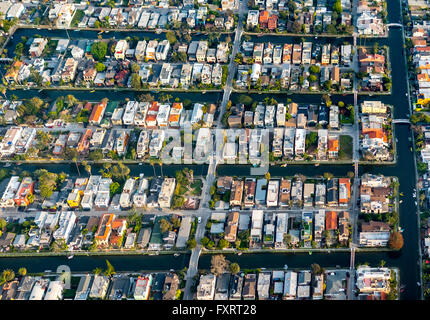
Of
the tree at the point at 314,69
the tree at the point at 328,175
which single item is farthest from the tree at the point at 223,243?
the tree at the point at 314,69

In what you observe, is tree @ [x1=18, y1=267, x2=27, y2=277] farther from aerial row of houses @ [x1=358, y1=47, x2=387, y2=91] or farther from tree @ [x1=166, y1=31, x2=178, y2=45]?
aerial row of houses @ [x1=358, y1=47, x2=387, y2=91]

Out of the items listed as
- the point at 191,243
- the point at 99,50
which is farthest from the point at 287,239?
the point at 99,50

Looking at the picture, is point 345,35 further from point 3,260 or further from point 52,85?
point 3,260

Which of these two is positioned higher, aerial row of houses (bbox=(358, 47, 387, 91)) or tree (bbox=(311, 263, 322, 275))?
aerial row of houses (bbox=(358, 47, 387, 91))

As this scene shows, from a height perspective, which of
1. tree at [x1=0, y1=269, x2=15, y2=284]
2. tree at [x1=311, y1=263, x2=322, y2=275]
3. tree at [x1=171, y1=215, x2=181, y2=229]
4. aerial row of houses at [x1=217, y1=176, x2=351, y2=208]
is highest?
aerial row of houses at [x1=217, y1=176, x2=351, y2=208]

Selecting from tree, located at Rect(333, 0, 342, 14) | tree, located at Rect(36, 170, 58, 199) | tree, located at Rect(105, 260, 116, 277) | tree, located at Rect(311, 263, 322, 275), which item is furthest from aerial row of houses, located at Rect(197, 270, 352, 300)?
tree, located at Rect(333, 0, 342, 14)

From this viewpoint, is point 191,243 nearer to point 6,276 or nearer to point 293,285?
point 293,285
